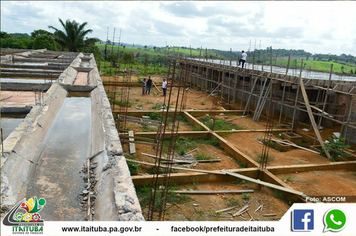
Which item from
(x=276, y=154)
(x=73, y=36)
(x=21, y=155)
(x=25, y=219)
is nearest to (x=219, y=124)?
(x=276, y=154)

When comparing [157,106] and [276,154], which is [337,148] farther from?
[157,106]

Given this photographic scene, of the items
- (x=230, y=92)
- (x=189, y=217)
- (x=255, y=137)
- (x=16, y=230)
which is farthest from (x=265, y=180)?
(x=230, y=92)

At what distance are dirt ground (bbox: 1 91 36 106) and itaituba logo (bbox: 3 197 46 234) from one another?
5.50 metres

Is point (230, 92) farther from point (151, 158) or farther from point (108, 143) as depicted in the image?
point (108, 143)

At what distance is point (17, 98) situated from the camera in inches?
361

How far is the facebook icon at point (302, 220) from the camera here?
4.46 meters

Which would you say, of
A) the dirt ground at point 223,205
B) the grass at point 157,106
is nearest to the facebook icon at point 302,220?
the dirt ground at point 223,205

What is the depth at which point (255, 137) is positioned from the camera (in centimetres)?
1076

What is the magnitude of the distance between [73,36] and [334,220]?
3022 centimetres

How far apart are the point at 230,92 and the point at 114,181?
15.5 metres

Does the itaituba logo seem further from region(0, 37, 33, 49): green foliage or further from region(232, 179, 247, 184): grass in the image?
region(0, 37, 33, 49): green foliage

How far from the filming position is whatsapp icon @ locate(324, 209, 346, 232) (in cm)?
454

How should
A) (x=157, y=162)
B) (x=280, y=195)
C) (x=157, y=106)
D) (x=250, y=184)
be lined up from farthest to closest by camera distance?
(x=157, y=106)
(x=157, y=162)
(x=250, y=184)
(x=280, y=195)

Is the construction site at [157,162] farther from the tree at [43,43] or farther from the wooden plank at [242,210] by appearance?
the tree at [43,43]
